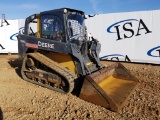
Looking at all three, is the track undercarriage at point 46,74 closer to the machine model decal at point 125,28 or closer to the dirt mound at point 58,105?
the dirt mound at point 58,105

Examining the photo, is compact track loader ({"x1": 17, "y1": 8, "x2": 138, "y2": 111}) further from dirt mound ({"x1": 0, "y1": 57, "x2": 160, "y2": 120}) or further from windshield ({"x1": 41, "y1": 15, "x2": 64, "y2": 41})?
dirt mound ({"x1": 0, "y1": 57, "x2": 160, "y2": 120})

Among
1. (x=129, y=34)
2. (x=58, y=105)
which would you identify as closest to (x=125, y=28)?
(x=129, y=34)

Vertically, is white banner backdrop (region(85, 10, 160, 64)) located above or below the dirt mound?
above

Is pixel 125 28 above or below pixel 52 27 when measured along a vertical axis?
above

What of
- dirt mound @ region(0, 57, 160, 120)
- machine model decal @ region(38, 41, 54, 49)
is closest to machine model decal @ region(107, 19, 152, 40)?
dirt mound @ region(0, 57, 160, 120)

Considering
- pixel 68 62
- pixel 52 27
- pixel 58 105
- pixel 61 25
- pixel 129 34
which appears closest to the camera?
pixel 58 105

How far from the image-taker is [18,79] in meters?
7.49

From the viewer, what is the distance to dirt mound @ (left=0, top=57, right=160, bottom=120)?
481cm

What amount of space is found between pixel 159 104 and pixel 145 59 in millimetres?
6345

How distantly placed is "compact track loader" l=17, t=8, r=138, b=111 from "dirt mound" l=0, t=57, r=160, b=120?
23 cm

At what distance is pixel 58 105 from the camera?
538cm

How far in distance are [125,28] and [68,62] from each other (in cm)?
646

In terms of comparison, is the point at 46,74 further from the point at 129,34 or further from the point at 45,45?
the point at 129,34

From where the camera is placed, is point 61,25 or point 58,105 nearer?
point 58,105
